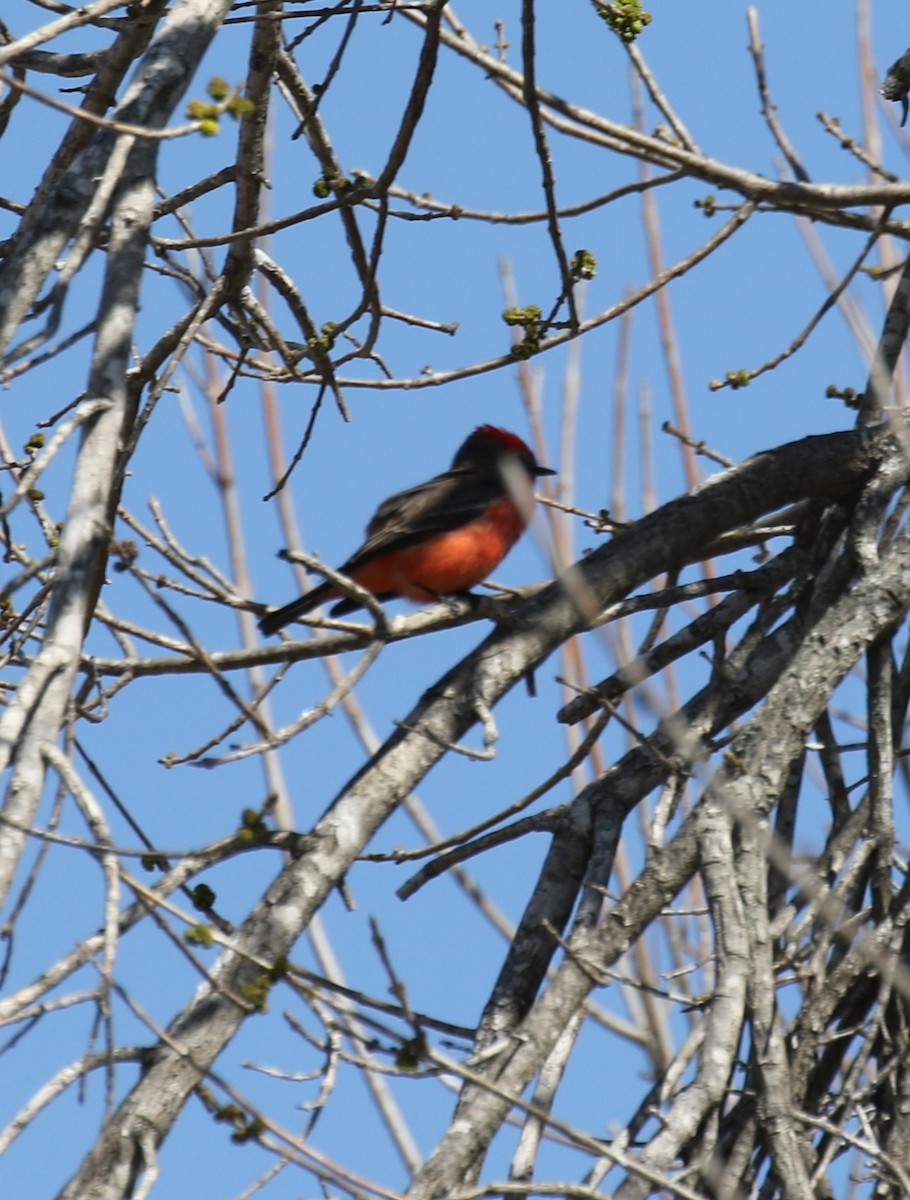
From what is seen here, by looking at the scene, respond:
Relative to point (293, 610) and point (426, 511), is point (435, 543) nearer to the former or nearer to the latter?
point (426, 511)

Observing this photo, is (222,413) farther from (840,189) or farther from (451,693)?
(840,189)

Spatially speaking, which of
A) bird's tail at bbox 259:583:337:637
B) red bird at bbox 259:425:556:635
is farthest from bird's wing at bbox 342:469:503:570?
bird's tail at bbox 259:583:337:637

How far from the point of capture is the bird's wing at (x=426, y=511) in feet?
22.9

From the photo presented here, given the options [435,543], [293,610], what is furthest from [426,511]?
[293,610]

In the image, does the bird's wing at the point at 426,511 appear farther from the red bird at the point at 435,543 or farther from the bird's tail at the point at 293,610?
the bird's tail at the point at 293,610

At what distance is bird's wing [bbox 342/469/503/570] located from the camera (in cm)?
698

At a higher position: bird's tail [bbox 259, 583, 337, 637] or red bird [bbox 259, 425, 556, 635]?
red bird [bbox 259, 425, 556, 635]

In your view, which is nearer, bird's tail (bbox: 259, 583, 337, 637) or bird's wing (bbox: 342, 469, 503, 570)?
bird's tail (bbox: 259, 583, 337, 637)

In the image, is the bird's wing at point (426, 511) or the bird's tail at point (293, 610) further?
the bird's wing at point (426, 511)

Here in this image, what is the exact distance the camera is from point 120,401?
10.2 ft

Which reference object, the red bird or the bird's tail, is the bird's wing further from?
the bird's tail

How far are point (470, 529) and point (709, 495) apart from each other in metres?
2.24

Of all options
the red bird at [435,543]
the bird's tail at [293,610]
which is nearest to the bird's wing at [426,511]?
the red bird at [435,543]

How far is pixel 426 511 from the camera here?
7.14 m
